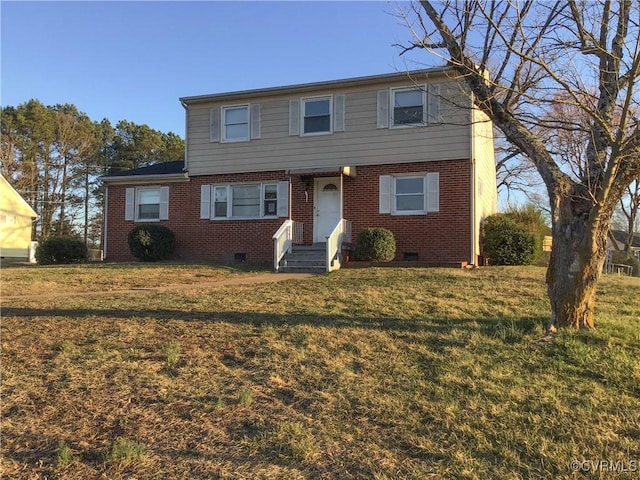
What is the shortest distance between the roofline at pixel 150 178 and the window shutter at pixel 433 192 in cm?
799

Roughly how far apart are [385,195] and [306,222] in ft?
8.56

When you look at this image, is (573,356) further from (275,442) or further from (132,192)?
(132,192)

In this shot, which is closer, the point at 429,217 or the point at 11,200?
the point at 429,217

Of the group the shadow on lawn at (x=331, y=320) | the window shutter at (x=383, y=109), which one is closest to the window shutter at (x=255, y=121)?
the window shutter at (x=383, y=109)

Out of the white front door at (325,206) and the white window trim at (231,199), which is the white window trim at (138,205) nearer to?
the white window trim at (231,199)

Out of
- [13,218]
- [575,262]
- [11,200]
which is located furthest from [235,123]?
[13,218]

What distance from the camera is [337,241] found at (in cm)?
1454

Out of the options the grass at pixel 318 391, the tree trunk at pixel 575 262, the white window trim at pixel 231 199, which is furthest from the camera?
the white window trim at pixel 231 199

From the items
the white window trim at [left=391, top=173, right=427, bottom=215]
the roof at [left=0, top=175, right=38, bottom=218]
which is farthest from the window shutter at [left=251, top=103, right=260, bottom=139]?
the roof at [left=0, top=175, right=38, bottom=218]

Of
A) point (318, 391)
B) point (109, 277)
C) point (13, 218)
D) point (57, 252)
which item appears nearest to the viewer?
point (318, 391)

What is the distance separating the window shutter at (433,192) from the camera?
49.2 ft

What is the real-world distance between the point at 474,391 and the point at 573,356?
146cm

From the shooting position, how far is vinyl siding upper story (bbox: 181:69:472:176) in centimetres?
1484

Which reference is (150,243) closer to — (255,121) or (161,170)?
(161,170)
